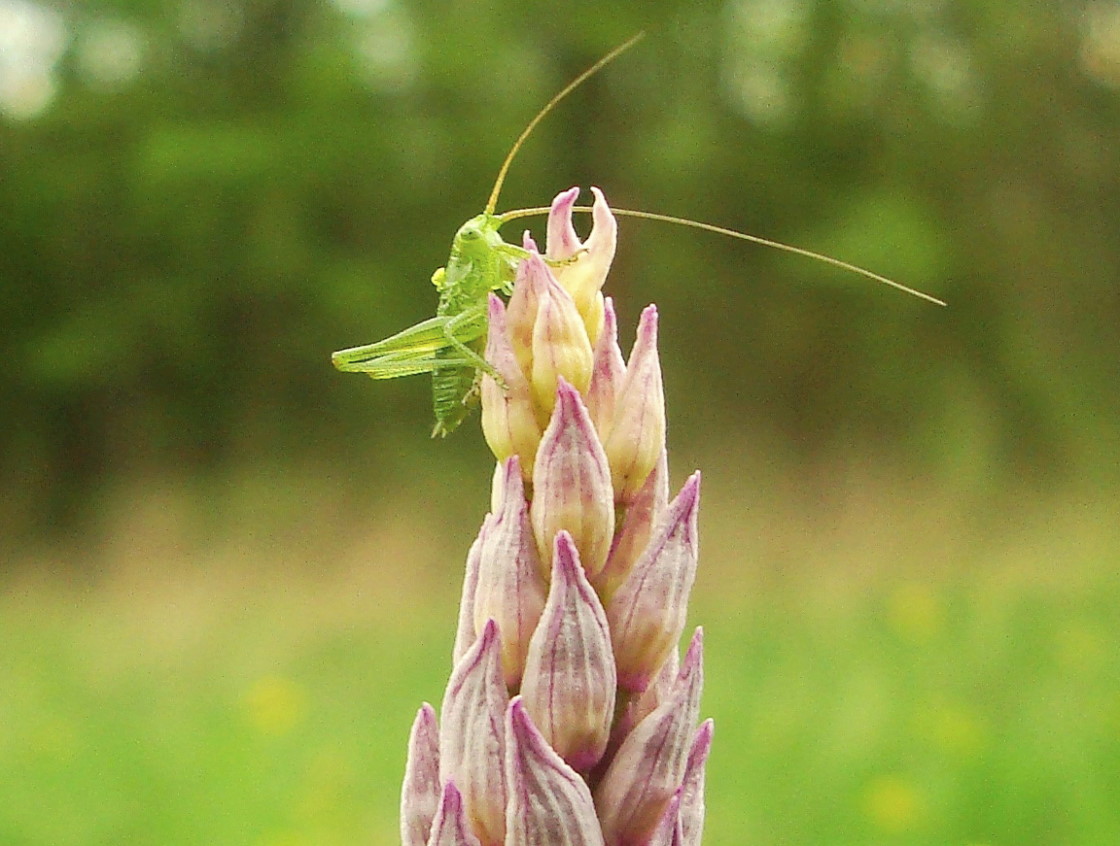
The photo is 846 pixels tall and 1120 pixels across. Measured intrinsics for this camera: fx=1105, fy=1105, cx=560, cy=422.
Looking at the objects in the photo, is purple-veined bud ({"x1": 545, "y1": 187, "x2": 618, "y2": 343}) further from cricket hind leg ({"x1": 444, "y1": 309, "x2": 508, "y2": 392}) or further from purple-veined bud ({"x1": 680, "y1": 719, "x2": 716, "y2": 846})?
purple-veined bud ({"x1": 680, "y1": 719, "x2": 716, "y2": 846})

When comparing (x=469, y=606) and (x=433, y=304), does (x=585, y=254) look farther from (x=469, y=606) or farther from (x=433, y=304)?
(x=433, y=304)

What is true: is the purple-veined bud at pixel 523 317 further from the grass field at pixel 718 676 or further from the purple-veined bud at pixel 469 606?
the grass field at pixel 718 676

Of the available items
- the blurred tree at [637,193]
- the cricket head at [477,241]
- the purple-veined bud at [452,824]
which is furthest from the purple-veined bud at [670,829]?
the blurred tree at [637,193]

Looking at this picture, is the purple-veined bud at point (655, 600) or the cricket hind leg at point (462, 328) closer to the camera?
the purple-veined bud at point (655, 600)

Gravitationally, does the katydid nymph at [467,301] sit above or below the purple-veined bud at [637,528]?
above

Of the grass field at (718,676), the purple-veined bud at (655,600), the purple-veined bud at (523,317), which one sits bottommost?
the purple-veined bud at (655,600)

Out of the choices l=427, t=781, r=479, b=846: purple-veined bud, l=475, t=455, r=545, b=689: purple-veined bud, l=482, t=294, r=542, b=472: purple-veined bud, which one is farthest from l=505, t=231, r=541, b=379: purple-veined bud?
l=427, t=781, r=479, b=846: purple-veined bud

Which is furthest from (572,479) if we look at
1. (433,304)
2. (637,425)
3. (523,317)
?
(433,304)
